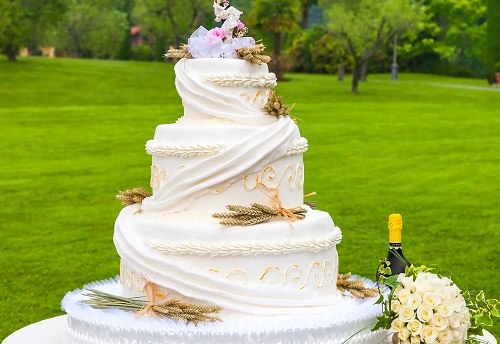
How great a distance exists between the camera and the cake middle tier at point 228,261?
753 cm

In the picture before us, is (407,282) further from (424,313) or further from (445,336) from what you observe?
(445,336)

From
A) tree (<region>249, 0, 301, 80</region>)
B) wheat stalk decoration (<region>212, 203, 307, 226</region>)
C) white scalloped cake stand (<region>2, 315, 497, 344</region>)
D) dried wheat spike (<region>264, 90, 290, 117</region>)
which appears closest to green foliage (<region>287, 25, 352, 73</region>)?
tree (<region>249, 0, 301, 80</region>)

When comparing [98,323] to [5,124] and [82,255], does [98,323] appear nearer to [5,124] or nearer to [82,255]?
[82,255]

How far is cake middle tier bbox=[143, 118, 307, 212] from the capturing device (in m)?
7.63

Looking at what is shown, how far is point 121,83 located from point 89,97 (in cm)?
669

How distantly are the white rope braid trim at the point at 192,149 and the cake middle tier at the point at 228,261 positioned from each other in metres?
0.48

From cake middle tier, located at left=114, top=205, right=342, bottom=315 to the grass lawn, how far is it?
701 millimetres

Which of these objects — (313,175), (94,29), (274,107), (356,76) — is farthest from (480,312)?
(94,29)

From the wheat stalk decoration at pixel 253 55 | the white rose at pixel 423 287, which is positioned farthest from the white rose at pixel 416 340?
the wheat stalk decoration at pixel 253 55

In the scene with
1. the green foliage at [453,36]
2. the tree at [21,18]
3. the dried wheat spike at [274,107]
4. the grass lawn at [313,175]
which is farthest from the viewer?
the green foliage at [453,36]

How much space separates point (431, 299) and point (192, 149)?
2157mm

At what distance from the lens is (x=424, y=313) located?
7.20m

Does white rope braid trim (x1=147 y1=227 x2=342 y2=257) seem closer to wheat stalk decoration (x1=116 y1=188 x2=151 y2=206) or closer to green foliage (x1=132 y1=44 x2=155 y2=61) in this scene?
wheat stalk decoration (x1=116 y1=188 x2=151 y2=206)

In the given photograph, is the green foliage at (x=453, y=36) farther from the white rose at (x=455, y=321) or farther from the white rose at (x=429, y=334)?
the white rose at (x=429, y=334)
